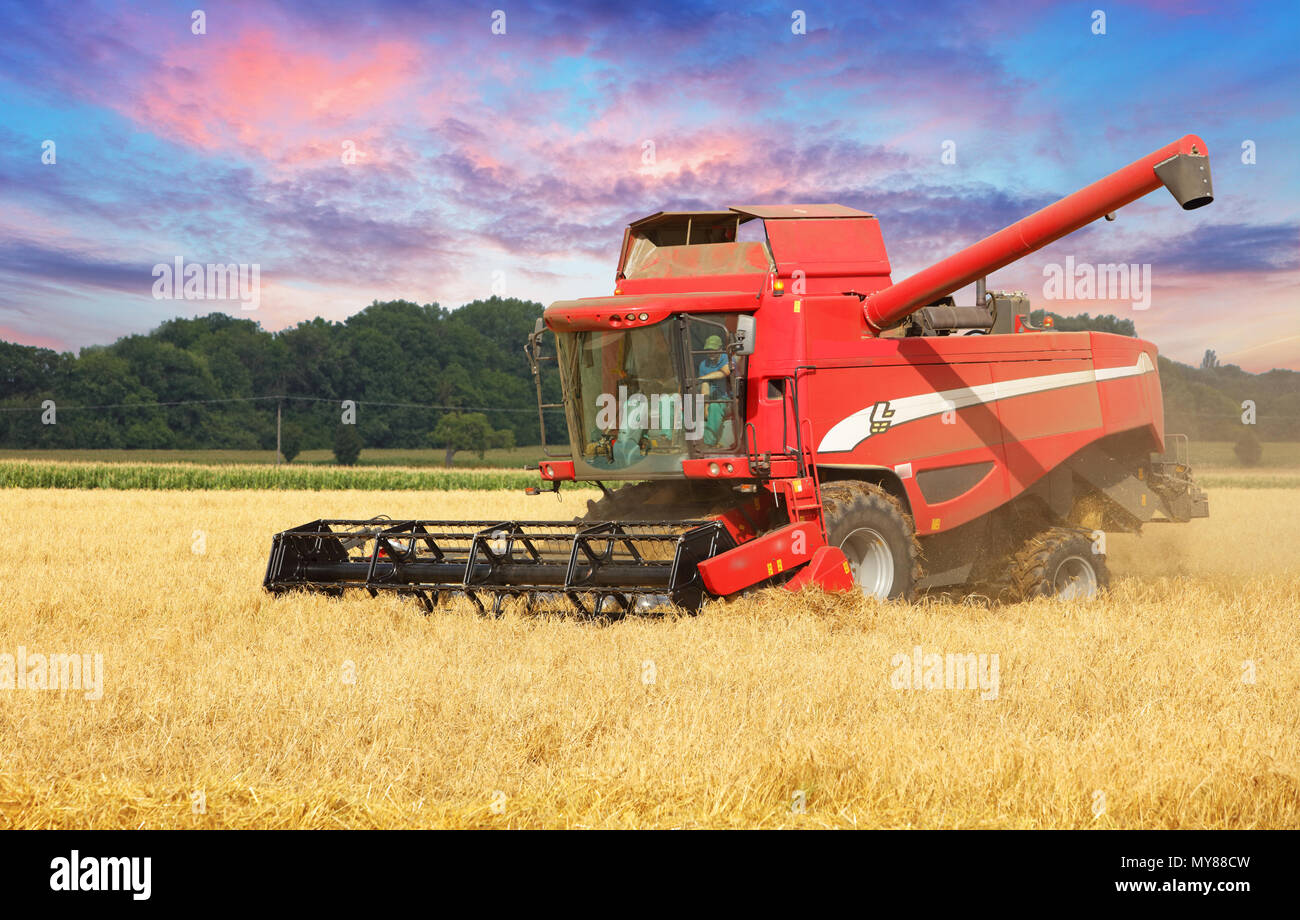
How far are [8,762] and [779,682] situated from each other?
3.42 m

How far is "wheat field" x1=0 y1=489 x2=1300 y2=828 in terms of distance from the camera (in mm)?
3936

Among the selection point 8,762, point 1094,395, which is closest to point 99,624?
point 8,762

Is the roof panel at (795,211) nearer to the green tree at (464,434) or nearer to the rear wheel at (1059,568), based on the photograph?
the rear wheel at (1059,568)

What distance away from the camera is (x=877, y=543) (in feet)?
28.7

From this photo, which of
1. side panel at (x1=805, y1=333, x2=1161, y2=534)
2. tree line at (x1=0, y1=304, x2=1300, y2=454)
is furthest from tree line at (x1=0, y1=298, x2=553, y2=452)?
side panel at (x1=805, y1=333, x2=1161, y2=534)

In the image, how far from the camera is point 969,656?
636cm

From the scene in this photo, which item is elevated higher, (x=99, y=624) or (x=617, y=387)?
(x=617, y=387)

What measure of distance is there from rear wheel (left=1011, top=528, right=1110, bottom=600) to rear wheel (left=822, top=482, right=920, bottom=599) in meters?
1.36

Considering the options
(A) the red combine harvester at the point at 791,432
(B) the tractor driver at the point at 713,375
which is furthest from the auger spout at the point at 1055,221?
(B) the tractor driver at the point at 713,375

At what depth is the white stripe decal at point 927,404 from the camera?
344 inches

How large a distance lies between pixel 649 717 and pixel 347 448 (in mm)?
58675

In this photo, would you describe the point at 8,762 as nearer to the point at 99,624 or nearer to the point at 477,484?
the point at 99,624

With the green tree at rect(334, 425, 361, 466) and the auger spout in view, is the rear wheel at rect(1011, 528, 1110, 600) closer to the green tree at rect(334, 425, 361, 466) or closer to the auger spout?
the auger spout

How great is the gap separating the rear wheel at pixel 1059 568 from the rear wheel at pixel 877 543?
1357 millimetres
